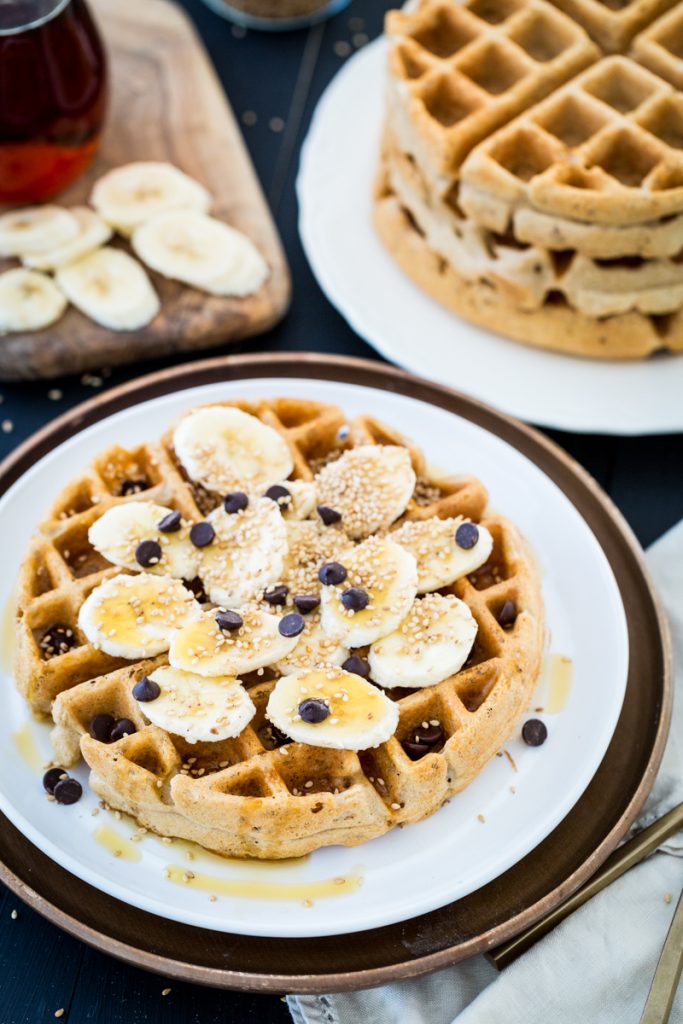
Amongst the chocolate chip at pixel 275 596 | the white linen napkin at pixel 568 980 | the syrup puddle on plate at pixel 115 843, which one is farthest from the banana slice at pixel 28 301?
the white linen napkin at pixel 568 980

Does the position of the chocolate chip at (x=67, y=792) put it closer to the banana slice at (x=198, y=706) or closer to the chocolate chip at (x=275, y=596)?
the banana slice at (x=198, y=706)

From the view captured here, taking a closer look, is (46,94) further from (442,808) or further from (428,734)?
(442,808)

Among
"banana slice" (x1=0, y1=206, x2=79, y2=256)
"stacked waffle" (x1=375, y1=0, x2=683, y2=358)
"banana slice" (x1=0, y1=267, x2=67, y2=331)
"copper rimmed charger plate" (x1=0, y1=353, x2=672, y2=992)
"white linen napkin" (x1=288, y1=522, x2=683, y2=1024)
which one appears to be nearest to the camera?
"copper rimmed charger plate" (x1=0, y1=353, x2=672, y2=992)

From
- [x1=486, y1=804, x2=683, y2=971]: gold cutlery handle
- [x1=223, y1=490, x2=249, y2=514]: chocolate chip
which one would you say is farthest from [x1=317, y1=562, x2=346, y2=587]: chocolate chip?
[x1=486, y1=804, x2=683, y2=971]: gold cutlery handle

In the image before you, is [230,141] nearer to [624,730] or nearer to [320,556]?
[320,556]

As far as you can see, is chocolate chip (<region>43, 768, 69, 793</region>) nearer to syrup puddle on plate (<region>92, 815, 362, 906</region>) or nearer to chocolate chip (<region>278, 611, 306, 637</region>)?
syrup puddle on plate (<region>92, 815, 362, 906</region>)

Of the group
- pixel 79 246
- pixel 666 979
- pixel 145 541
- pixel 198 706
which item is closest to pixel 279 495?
pixel 145 541
